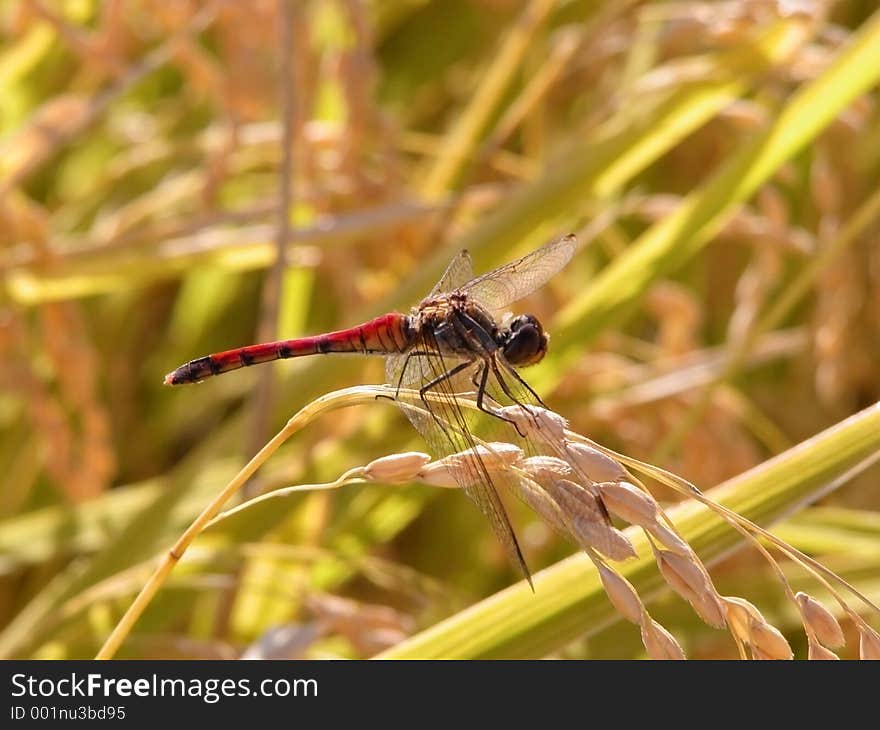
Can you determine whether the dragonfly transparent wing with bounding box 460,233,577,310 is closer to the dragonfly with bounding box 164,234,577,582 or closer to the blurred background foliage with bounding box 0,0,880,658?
the dragonfly with bounding box 164,234,577,582

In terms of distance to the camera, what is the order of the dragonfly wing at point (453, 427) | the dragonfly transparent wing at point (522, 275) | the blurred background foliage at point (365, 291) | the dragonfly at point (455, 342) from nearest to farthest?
the dragonfly wing at point (453, 427)
the dragonfly at point (455, 342)
the dragonfly transparent wing at point (522, 275)
the blurred background foliage at point (365, 291)

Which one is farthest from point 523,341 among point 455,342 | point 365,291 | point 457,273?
point 365,291

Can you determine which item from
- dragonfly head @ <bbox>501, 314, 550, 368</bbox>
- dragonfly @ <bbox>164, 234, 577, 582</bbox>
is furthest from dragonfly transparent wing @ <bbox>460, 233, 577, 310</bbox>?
dragonfly head @ <bbox>501, 314, 550, 368</bbox>

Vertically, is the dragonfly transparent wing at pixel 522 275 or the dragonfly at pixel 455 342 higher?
the dragonfly transparent wing at pixel 522 275

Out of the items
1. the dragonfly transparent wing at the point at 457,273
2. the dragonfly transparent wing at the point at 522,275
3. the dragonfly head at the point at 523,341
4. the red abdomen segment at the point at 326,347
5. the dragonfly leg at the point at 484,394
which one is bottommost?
the dragonfly leg at the point at 484,394

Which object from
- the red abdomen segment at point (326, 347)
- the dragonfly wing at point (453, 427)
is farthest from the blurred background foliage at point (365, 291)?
the dragonfly wing at point (453, 427)

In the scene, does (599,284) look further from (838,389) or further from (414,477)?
(414,477)

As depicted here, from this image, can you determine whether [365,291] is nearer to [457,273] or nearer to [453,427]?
[457,273]

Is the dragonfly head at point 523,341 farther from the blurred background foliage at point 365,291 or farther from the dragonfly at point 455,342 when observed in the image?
the blurred background foliage at point 365,291
